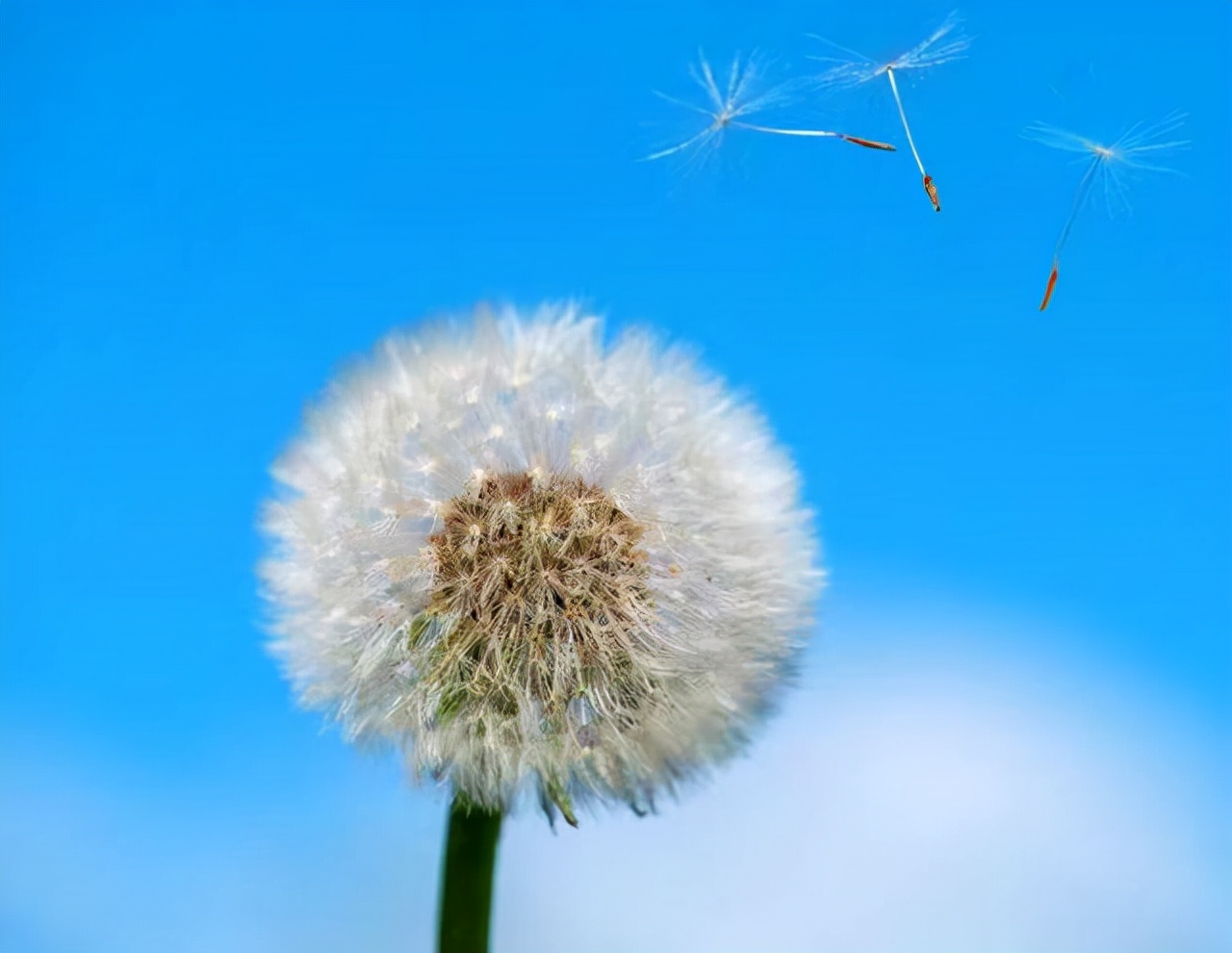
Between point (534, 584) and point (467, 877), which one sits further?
point (534, 584)

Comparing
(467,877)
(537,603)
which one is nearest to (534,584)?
(537,603)

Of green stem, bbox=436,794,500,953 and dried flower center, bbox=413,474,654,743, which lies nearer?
green stem, bbox=436,794,500,953

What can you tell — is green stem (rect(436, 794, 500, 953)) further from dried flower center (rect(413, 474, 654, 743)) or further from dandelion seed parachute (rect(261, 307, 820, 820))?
dried flower center (rect(413, 474, 654, 743))

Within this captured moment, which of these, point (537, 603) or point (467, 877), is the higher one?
point (537, 603)

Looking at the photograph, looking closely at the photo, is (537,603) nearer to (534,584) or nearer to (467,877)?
(534,584)

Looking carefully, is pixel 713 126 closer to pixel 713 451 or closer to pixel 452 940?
pixel 713 451

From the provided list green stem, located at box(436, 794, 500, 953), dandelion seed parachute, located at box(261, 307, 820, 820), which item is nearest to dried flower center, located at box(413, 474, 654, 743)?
dandelion seed parachute, located at box(261, 307, 820, 820)

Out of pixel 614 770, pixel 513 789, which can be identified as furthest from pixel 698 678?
pixel 513 789
